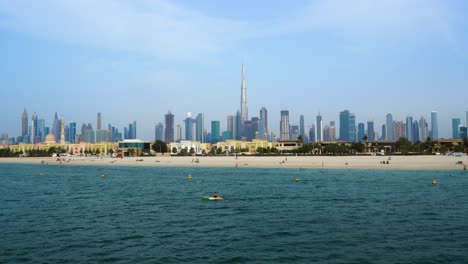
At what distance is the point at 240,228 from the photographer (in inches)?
1109

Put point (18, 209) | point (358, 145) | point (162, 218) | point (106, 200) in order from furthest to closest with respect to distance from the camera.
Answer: point (358, 145) < point (106, 200) < point (18, 209) < point (162, 218)

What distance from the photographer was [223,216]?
33250mm

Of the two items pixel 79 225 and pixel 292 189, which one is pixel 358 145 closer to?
pixel 292 189

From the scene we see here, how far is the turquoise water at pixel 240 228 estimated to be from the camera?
21516mm

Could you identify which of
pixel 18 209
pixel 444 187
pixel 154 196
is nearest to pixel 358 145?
pixel 444 187

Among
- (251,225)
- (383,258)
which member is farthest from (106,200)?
(383,258)

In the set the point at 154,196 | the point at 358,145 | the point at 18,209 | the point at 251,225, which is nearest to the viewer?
the point at 251,225

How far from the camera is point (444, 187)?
53.9 metres

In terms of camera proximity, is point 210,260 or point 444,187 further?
point 444,187

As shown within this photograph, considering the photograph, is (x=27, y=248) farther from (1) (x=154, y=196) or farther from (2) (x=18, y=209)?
(1) (x=154, y=196)

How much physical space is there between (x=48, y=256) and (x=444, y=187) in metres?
47.5

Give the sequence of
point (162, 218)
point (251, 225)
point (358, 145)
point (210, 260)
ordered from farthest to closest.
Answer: point (358, 145), point (162, 218), point (251, 225), point (210, 260)

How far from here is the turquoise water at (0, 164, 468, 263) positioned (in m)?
21.5

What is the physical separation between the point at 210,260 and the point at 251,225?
335 inches
